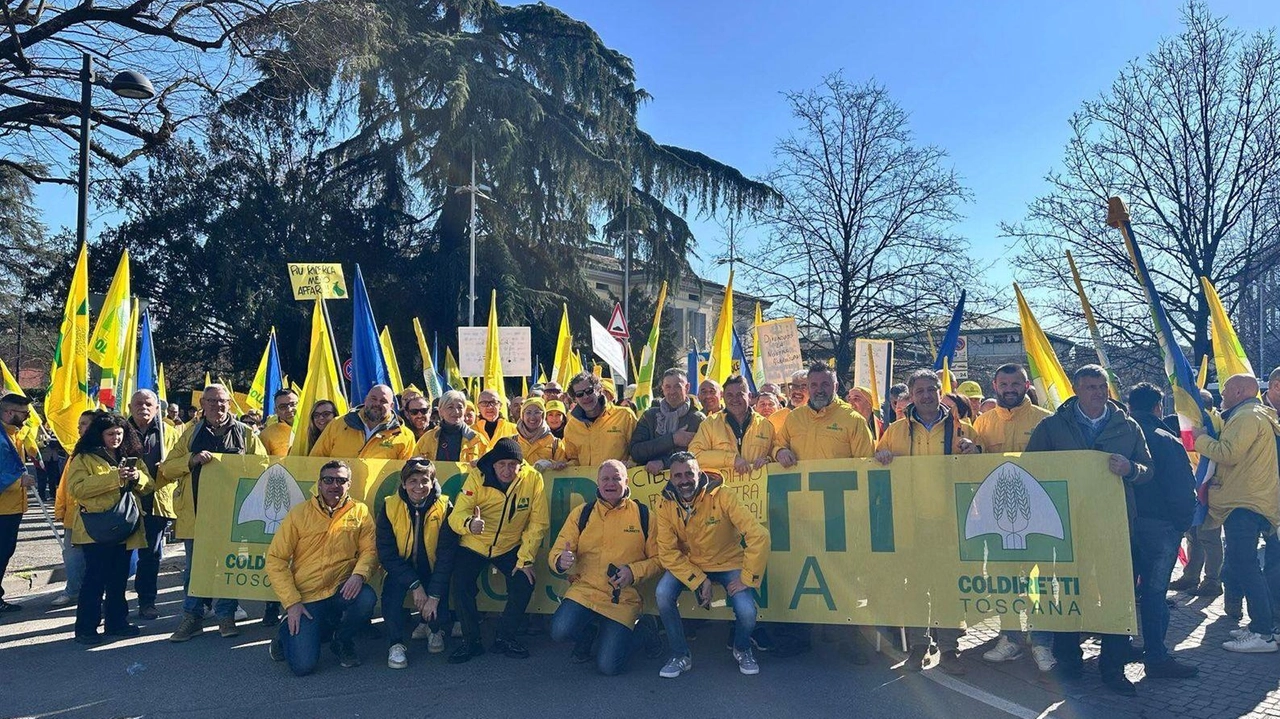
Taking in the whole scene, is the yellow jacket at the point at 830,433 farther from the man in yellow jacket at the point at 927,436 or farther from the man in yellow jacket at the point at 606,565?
the man in yellow jacket at the point at 606,565

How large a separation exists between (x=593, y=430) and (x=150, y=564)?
12.6 ft

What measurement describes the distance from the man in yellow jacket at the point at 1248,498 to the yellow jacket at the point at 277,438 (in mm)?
7400

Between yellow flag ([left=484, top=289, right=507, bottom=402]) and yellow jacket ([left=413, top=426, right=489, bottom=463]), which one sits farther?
yellow flag ([left=484, top=289, right=507, bottom=402])

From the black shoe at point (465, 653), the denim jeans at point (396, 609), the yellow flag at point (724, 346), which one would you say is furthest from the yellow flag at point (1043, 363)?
the denim jeans at point (396, 609)

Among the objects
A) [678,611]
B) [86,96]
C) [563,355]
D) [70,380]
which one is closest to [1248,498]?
[678,611]

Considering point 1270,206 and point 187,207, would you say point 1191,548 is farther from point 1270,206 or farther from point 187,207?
point 187,207

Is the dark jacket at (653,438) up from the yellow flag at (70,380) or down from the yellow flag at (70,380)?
down

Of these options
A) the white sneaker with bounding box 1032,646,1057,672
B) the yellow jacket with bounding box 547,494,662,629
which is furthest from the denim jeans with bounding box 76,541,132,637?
the white sneaker with bounding box 1032,646,1057,672

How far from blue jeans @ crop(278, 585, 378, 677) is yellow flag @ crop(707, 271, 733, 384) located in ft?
16.1

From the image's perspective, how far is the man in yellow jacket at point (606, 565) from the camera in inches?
216

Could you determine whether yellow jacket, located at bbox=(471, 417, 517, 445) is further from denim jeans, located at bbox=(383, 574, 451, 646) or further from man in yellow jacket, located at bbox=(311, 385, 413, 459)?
denim jeans, located at bbox=(383, 574, 451, 646)

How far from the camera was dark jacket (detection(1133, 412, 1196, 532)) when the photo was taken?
509cm

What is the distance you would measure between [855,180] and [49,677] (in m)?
19.9

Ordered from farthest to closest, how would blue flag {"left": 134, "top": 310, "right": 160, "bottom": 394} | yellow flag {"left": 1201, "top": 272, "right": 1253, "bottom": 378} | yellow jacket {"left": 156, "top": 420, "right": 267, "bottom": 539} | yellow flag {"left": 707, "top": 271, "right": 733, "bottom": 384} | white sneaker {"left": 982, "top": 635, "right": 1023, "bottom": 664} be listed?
1. blue flag {"left": 134, "top": 310, "right": 160, "bottom": 394}
2. yellow flag {"left": 707, "top": 271, "right": 733, "bottom": 384}
3. yellow flag {"left": 1201, "top": 272, "right": 1253, "bottom": 378}
4. yellow jacket {"left": 156, "top": 420, "right": 267, "bottom": 539}
5. white sneaker {"left": 982, "top": 635, "right": 1023, "bottom": 664}
